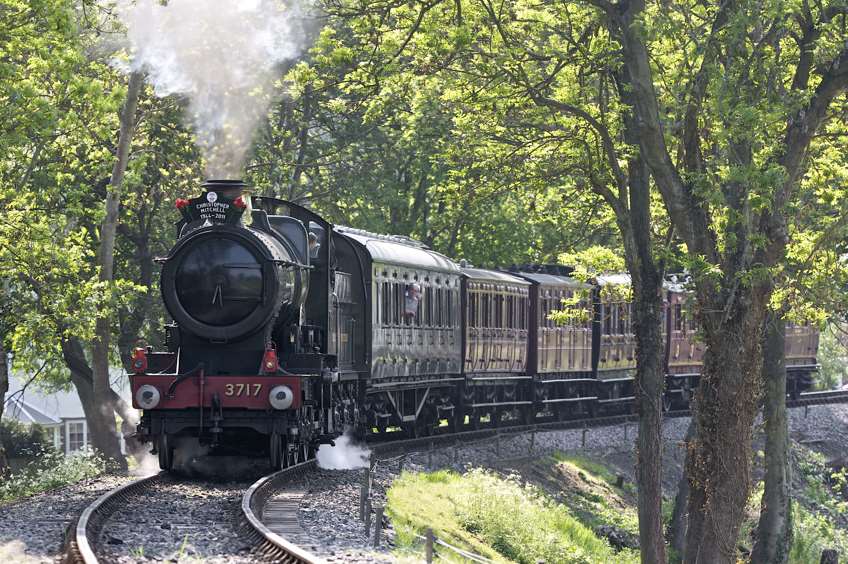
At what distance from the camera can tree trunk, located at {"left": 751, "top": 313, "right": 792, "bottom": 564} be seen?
22109mm

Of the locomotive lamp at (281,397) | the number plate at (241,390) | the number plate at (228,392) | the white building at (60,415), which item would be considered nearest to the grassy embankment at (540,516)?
the locomotive lamp at (281,397)

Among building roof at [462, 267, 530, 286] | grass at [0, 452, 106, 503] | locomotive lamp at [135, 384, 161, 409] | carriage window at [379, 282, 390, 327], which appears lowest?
grass at [0, 452, 106, 503]

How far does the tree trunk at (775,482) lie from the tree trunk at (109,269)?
1098 cm

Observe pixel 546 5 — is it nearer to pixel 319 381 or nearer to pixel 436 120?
pixel 319 381

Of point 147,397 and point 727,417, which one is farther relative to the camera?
point 727,417

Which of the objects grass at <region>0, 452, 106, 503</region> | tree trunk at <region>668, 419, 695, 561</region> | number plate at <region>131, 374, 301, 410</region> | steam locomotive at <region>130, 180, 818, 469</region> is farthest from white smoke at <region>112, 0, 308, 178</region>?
tree trunk at <region>668, 419, 695, 561</region>

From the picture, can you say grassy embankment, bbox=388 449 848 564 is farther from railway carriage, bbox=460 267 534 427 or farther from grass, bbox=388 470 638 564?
railway carriage, bbox=460 267 534 427

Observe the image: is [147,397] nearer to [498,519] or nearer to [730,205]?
[498,519]

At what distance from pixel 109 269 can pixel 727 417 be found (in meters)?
11.7

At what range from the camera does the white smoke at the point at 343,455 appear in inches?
752

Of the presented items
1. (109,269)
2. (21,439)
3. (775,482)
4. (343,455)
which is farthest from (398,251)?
(21,439)

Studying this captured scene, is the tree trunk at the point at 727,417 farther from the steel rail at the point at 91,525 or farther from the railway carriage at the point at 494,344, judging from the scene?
the railway carriage at the point at 494,344

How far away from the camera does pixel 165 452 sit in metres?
16.6

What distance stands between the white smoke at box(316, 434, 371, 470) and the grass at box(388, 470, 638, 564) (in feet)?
3.45
